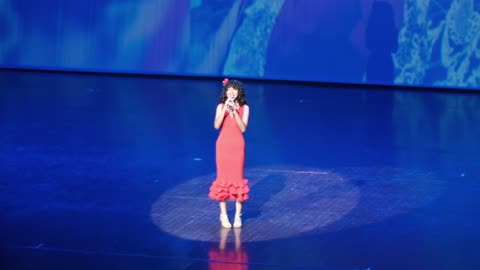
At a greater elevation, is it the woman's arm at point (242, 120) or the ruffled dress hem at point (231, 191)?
the woman's arm at point (242, 120)

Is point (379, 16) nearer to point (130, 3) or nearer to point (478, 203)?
point (130, 3)

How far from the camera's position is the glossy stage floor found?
5.71 m

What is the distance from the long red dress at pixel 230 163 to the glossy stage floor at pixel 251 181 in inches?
10.8

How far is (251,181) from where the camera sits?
7590mm

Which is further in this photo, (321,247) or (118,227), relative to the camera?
(118,227)

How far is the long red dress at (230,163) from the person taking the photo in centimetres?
609

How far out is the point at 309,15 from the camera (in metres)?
13.3

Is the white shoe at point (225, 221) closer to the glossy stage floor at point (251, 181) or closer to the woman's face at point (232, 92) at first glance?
the glossy stage floor at point (251, 181)

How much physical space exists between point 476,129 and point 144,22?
5920 mm

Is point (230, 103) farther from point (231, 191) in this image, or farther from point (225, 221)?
point (225, 221)

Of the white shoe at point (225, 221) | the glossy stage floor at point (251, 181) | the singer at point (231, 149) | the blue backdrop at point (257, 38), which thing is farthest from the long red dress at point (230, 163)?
the blue backdrop at point (257, 38)

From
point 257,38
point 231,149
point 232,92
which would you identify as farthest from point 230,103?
point 257,38

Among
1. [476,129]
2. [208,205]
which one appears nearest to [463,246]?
[208,205]

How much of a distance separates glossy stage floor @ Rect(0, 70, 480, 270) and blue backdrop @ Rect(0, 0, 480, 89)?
2.61 ft
